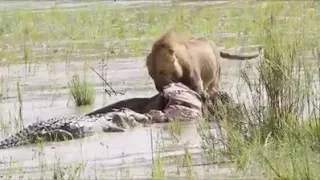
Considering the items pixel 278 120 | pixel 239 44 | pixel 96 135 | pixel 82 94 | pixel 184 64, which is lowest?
pixel 239 44

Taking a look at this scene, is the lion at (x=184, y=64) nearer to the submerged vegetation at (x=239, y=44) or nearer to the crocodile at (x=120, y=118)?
the crocodile at (x=120, y=118)

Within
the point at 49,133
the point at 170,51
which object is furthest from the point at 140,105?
the point at 49,133

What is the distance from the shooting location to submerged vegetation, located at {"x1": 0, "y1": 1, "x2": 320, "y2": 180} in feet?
26.2

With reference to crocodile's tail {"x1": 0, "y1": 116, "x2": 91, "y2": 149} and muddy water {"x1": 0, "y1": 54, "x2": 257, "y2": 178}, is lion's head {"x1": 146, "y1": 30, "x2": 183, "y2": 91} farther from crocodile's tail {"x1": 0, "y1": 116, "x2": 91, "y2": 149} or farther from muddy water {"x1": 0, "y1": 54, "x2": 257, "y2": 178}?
crocodile's tail {"x1": 0, "y1": 116, "x2": 91, "y2": 149}

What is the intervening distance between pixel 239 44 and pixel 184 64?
5.85 m

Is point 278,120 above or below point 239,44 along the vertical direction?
above

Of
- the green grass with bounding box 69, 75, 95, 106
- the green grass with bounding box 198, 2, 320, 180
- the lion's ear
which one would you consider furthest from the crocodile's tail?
the green grass with bounding box 69, 75, 95, 106

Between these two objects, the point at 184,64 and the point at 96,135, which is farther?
the point at 184,64

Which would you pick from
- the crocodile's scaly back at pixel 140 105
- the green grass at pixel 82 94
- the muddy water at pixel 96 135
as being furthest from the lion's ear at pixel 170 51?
the green grass at pixel 82 94

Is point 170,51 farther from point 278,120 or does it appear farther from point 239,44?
point 239,44

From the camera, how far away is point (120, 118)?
10.5 meters

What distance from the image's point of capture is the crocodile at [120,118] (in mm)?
9773

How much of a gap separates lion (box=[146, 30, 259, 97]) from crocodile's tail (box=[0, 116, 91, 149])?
211 centimetres

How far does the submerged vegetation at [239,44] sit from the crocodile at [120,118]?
1.71 ft
